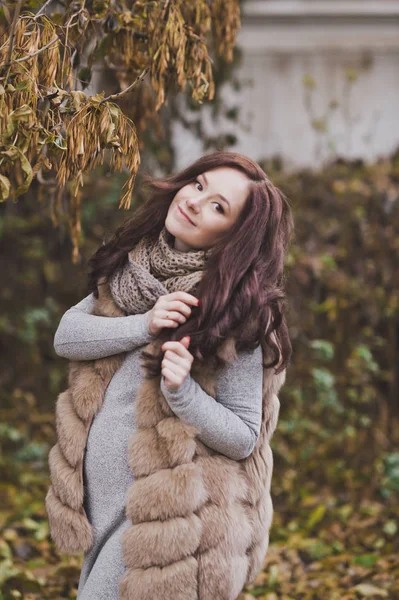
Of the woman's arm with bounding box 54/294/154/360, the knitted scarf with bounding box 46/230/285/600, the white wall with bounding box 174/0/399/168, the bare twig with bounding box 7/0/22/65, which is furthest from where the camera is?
the white wall with bounding box 174/0/399/168

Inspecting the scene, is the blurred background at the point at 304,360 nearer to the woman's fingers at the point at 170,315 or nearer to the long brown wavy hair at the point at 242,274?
the long brown wavy hair at the point at 242,274

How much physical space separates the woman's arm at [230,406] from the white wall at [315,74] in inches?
201

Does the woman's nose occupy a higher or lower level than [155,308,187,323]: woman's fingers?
higher

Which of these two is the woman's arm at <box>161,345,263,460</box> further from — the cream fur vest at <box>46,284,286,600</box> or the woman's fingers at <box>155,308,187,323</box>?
the woman's fingers at <box>155,308,187,323</box>

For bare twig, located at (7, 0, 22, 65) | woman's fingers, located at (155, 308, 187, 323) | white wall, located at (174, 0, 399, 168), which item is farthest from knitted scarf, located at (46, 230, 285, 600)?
white wall, located at (174, 0, 399, 168)

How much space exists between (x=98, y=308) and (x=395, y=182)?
396 cm

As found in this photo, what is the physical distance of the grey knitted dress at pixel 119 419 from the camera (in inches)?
80.3

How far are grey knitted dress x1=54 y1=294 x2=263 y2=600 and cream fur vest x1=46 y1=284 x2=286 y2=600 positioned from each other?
0.12 ft

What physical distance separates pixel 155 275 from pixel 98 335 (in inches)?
9.9

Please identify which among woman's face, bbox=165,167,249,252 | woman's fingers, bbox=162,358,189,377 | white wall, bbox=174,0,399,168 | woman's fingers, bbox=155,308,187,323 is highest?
woman's face, bbox=165,167,249,252

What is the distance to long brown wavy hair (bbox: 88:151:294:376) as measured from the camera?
206cm

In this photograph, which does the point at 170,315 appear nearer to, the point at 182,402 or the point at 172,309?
the point at 172,309

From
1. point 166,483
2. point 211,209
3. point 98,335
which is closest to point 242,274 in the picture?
point 211,209

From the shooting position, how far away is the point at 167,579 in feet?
6.50
